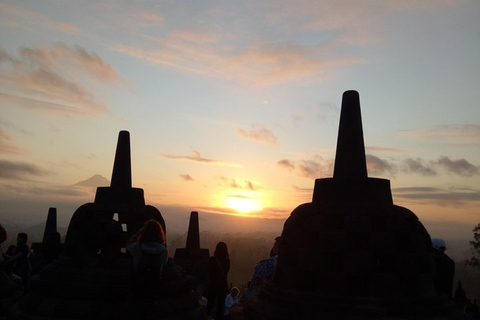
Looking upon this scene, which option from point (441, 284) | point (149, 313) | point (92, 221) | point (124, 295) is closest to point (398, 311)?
point (441, 284)

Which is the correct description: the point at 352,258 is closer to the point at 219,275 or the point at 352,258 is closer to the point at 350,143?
the point at 350,143

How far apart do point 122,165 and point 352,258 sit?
6.60 m

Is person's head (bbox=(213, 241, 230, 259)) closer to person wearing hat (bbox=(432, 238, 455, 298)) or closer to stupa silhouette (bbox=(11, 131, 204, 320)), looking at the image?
stupa silhouette (bbox=(11, 131, 204, 320))

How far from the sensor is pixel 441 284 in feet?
23.6

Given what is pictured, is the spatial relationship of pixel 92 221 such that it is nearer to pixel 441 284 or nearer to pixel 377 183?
pixel 377 183

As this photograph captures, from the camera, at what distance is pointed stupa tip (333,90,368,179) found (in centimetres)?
668

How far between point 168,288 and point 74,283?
6.15ft

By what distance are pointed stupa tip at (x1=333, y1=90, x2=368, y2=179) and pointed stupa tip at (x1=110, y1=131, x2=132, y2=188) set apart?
570 centimetres

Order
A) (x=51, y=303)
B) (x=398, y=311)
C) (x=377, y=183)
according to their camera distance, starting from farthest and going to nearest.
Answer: (x=51, y=303)
(x=377, y=183)
(x=398, y=311)

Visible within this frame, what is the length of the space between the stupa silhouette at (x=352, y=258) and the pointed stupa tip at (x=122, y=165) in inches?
198

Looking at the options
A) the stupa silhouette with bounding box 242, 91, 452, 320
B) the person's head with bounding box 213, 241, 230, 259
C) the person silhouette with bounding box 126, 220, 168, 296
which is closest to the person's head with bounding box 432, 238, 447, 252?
the stupa silhouette with bounding box 242, 91, 452, 320

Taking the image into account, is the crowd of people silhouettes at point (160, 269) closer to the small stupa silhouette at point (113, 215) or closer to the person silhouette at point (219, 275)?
the person silhouette at point (219, 275)

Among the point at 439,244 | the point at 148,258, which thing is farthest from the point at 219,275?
the point at 439,244

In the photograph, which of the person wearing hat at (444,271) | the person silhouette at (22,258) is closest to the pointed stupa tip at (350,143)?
the person wearing hat at (444,271)
